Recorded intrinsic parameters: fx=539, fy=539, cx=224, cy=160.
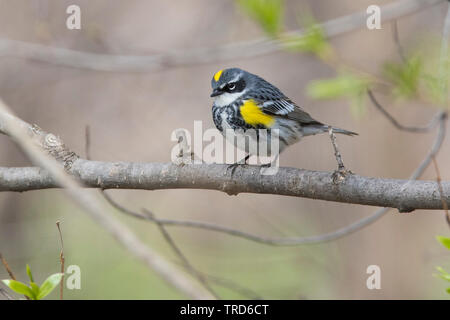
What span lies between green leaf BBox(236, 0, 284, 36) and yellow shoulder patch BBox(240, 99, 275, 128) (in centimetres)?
61

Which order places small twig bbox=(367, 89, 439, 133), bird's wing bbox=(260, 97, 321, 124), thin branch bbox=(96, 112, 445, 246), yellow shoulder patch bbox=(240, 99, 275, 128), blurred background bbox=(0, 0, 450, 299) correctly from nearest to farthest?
small twig bbox=(367, 89, 439, 133) → thin branch bbox=(96, 112, 445, 246) → yellow shoulder patch bbox=(240, 99, 275, 128) → bird's wing bbox=(260, 97, 321, 124) → blurred background bbox=(0, 0, 450, 299)

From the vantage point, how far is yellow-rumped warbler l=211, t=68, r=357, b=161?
11.9 ft

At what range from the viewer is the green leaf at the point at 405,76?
2.89 metres

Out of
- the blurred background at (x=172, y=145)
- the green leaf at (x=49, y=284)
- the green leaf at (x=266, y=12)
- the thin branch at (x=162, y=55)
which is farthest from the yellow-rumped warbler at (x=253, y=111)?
the green leaf at (x=49, y=284)

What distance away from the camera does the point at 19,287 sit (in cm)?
155

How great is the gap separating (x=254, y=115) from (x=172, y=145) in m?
2.40

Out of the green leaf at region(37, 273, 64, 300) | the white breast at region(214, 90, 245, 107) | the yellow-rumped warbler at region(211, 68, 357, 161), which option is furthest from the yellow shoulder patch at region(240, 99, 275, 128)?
the green leaf at region(37, 273, 64, 300)

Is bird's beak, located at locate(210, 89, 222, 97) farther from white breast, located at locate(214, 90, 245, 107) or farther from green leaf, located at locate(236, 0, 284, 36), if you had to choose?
green leaf, located at locate(236, 0, 284, 36)

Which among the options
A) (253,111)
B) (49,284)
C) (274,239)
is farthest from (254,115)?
(49,284)

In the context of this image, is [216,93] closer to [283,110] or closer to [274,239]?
[283,110]

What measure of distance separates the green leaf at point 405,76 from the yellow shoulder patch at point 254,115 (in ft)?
3.02
